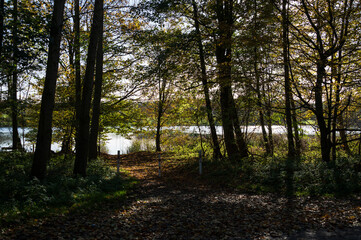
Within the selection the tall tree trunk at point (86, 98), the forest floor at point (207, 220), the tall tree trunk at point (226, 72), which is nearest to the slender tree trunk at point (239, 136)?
the tall tree trunk at point (226, 72)

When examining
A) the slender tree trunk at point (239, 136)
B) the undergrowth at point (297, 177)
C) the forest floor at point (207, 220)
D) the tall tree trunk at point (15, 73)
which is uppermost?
the tall tree trunk at point (15, 73)

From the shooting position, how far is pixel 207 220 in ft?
19.1

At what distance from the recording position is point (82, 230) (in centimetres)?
Answer: 488

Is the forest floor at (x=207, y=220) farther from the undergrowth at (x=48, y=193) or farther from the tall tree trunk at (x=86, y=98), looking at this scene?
the tall tree trunk at (x=86, y=98)

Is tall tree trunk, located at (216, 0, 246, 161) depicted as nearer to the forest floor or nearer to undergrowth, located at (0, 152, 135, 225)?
the forest floor

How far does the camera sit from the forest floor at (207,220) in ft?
15.6

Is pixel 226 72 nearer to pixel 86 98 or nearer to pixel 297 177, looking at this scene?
pixel 297 177

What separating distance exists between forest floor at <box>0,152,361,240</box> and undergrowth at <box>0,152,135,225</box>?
35 cm

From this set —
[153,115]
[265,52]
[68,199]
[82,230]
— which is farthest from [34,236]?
[153,115]

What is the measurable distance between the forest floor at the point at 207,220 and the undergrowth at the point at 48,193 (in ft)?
1.14

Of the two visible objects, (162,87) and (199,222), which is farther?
(162,87)

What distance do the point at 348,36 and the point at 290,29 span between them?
237 centimetres

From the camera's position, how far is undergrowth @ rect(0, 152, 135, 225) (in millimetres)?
5312

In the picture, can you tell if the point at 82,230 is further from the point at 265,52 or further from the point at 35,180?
the point at 265,52
